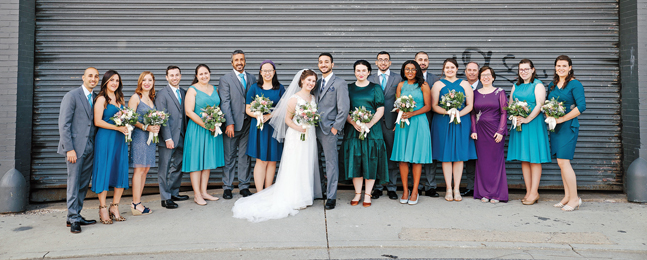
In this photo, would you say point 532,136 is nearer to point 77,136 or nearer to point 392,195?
point 392,195

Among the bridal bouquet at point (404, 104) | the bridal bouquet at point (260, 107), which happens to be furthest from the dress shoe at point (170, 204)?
the bridal bouquet at point (404, 104)

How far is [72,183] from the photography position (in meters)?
5.04

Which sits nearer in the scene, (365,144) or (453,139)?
(365,144)

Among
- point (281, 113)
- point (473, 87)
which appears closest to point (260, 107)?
point (281, 113)

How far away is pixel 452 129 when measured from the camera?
6172 mm

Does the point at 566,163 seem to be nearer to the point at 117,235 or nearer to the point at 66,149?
the point at 117,235

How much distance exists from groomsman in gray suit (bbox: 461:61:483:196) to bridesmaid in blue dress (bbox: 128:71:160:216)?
15.1 ft

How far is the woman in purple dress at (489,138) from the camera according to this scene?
607 centimetres

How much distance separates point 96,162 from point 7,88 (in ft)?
8.67

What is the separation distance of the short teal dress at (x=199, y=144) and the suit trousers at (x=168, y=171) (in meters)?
0.17

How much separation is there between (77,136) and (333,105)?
10.4ft

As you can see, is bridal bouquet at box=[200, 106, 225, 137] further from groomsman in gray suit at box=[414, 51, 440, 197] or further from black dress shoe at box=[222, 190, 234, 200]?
groomsman in gray suit at box=[414, 51, 440, 197]

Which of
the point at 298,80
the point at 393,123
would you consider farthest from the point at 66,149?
the point at 393,123

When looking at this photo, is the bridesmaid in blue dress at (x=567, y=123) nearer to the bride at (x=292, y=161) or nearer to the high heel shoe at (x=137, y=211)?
the bride at (x=292, y=161)
